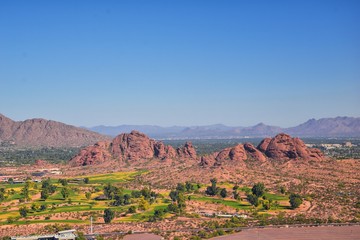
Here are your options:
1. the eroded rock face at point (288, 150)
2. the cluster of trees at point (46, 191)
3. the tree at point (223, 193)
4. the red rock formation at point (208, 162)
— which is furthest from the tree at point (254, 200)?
the eroded rock face at point (288, 150)

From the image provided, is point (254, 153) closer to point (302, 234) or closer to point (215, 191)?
point (215, 191)

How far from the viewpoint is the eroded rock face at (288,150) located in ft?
563

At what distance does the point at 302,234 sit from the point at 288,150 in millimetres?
90400

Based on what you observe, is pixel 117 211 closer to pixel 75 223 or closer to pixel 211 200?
pixel 75 223

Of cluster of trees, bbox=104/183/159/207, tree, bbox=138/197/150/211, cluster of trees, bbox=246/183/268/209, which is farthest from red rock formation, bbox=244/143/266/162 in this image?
tree, bbox=138/197/150/211

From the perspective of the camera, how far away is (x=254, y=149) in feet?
581

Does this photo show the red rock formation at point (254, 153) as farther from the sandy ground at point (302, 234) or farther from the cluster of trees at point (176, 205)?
the sandy ground at point (302, 234)

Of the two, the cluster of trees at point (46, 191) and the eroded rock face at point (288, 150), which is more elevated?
the eroded rock face at point (288, 150)

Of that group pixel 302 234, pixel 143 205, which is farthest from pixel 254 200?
pixel 302 234

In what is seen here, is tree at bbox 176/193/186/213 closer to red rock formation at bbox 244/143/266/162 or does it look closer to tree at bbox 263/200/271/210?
tree at bbox 263/200/271/210

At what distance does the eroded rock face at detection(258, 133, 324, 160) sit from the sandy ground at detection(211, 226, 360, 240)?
83.1m

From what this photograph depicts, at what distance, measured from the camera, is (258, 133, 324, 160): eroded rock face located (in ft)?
563

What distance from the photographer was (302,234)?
84438mm

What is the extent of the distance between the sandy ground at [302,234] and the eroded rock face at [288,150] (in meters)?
83.1
